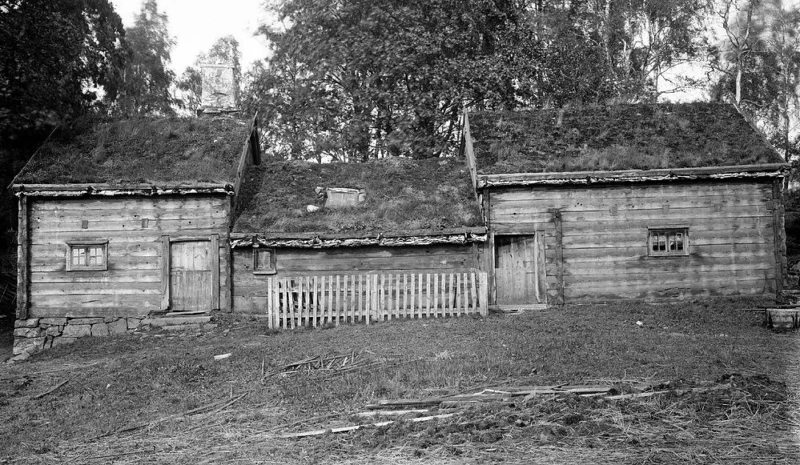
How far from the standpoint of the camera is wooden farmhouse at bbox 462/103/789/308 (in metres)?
19.0

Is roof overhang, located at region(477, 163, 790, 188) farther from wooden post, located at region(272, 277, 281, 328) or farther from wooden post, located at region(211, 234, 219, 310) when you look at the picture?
wooden post, located at region(211, 234, 219, 310)

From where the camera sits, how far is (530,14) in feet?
104

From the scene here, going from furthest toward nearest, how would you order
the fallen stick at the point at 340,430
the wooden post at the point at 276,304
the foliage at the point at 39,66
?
the foliage at the point at 39,66 < the wooden post at the point at 276,304 < the fallen stick at the point at 340,430

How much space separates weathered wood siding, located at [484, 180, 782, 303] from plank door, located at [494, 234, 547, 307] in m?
0.29

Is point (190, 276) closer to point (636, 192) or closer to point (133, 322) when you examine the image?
point (133, 322)

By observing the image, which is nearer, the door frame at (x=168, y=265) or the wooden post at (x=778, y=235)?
the wooden post at (x=778, y=235)

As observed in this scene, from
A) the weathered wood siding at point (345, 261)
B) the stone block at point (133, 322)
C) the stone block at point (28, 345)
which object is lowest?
the stone block at point (28, 345)

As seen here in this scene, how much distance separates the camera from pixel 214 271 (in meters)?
19.1

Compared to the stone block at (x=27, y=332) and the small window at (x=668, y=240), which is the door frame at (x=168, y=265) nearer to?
the stone block at (x=27, y=332)

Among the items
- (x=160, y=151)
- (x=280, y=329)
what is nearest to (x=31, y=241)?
(x=160, y=151)

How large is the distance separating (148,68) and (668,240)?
112ft

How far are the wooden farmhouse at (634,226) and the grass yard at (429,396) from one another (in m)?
3.19

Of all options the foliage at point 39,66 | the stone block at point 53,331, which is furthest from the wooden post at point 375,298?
the foliage at point 39,66

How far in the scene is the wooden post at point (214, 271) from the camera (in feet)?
62.4
